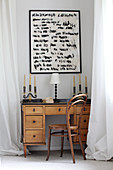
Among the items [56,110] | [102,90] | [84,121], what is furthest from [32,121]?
[102,90]

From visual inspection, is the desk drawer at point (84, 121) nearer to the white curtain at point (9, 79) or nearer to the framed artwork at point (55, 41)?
the framed artwork at point (55, 41)

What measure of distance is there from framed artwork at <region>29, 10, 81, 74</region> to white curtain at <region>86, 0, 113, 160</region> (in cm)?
69

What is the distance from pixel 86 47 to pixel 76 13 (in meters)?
0.57

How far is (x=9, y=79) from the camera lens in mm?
4031

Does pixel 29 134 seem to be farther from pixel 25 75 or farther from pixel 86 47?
pixel 86 47

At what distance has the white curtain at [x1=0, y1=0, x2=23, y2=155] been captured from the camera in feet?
13.1

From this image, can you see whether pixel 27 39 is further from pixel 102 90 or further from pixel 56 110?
pixel 102 90

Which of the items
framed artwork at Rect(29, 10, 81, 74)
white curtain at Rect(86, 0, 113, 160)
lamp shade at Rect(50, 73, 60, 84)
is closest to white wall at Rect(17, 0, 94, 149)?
framed artwork at Rect(29, 10, 81, 74)

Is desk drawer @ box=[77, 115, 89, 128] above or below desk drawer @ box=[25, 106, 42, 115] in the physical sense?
below

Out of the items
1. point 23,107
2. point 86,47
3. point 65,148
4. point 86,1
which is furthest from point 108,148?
point 86,1

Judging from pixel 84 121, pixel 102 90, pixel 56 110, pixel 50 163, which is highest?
pixel 102 90

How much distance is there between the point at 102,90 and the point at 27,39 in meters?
1.47

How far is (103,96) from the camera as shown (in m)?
3.63

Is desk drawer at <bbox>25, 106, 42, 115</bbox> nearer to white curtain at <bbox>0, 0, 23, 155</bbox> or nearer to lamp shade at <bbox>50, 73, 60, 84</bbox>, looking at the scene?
white curtain at <bbox>0, 0, 23, 155</bbox>
